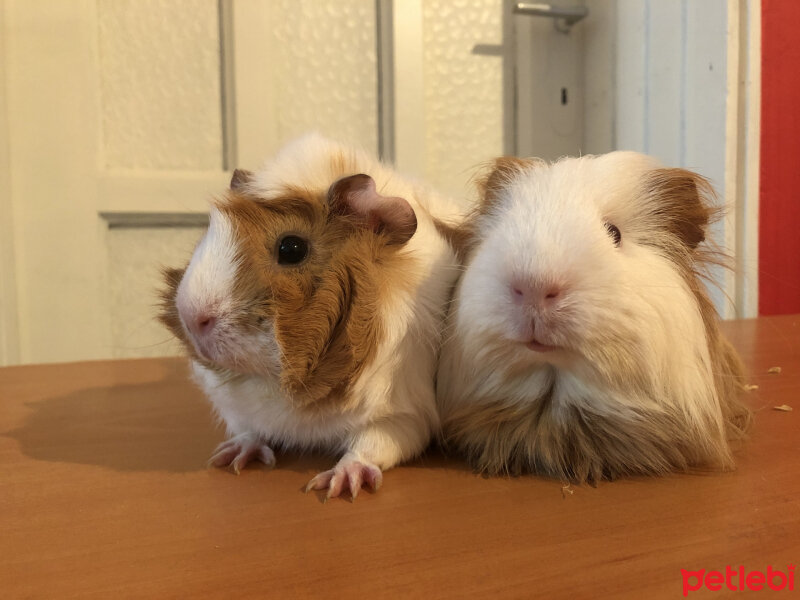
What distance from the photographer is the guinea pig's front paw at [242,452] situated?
90 cm

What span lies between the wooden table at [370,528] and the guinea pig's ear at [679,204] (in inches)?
12.5

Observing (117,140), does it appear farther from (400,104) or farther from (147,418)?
(147,418)

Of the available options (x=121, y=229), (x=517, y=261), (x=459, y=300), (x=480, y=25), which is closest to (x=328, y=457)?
(x=459, y=300)

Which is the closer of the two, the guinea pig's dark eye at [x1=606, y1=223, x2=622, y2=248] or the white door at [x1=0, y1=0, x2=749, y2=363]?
the guinea pig's dark eye at [x1=606, y1=223, x2=622, y2=248]

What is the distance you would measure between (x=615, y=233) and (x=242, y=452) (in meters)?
0.60

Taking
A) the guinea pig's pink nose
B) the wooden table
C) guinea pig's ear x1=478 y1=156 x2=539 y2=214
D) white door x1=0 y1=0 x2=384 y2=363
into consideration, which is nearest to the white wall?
white door x1=0 y1=0 x2=384 y2=363

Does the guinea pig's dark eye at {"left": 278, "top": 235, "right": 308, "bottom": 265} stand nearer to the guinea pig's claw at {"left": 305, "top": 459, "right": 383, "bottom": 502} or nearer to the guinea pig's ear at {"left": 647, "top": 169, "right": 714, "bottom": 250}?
the guinea pig's claw at {"left": 305, "top": 459, "right": 383, "bottom": 502}

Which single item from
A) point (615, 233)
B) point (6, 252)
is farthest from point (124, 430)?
point (6, 252)

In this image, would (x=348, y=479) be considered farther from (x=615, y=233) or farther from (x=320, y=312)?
(x=615, y=233)

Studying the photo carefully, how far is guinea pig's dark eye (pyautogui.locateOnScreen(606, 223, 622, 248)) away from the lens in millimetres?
786

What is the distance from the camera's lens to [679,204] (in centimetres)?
81

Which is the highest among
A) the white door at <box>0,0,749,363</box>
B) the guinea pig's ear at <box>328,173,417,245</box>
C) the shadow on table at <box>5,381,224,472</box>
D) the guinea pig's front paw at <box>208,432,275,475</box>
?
the white door at <box>0,0,749,363</box>

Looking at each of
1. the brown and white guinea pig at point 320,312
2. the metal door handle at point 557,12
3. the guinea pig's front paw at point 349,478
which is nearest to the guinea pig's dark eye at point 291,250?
the brown and white guinea pig at point 320,312

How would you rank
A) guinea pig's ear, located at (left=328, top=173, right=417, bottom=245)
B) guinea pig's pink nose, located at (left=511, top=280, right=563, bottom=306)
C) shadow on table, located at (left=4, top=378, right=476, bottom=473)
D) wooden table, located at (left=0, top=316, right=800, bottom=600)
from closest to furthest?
wooden table, located at (left=0, top=316, right=800, bottom=600), guinea pig's pink nose, located at (left=511, top=280, right=563, bottom=306), guinea pig's ear, located at (left=328, top=173, right=417, bottom=245), shadow on table, located at (left=4, top=378, right=476, bottom=473)
